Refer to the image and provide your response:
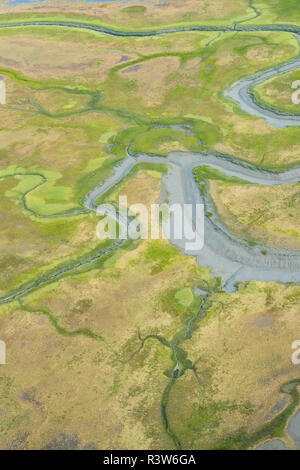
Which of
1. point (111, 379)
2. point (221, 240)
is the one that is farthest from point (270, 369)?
point (221, 240)

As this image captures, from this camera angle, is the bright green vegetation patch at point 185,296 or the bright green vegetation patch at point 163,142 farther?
the bright green vegetation patch at point 163,142

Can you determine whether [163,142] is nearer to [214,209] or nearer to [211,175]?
[211,175]

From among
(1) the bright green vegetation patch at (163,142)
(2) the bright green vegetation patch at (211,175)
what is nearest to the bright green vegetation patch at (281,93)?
(1) the bright green vegetation patch at (163,142)

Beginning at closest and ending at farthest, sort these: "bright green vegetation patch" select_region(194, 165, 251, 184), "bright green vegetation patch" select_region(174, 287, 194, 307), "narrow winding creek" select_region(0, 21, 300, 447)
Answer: "bright green vegetation patch" select_region(174, 287, 194, 307) → "narrow winding creek" select_region(0, 21, 300, 447) → "bright green vegetation patch" select_region(194, 165, 251, 184)

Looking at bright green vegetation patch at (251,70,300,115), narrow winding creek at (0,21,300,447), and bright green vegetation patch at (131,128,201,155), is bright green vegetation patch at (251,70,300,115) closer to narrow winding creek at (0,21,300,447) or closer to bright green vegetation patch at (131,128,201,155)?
narrow winding creek at (0,21,300,447)

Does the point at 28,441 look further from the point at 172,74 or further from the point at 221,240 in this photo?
the point at 172,74

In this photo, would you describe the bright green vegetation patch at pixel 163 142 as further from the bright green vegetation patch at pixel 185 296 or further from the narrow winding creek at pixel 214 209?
the bright green vegetation patch at pixel 185 296

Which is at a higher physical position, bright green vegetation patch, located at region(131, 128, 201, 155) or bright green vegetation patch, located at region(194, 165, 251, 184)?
bright green vegetation patch, located at region(131, 128, 201, 155)

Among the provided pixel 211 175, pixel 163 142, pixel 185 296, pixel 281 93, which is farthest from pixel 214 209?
pixel 281 93

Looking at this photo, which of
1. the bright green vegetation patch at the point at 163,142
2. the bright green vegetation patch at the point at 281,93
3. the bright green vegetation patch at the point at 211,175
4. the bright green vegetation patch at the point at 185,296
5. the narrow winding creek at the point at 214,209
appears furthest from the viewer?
the bright green vegetation patch at the point at 281,93

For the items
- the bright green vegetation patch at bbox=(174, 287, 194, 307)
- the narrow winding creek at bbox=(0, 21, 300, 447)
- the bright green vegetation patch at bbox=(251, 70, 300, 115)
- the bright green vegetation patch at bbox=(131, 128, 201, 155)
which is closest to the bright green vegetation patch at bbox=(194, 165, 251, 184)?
the narrow winding creek at bbox=(0, 21, 300, 447)

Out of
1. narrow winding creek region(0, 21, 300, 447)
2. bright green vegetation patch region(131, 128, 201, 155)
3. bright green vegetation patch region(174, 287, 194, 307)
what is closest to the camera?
bright green vegetation patch region(174, 287, 194, 307)
